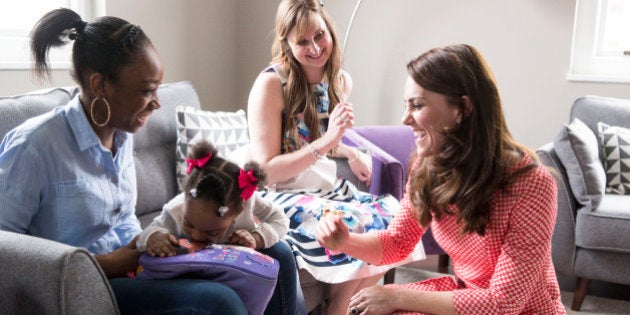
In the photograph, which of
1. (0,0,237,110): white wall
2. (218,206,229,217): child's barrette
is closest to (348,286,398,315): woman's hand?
(218,206,229,217): child's barrette

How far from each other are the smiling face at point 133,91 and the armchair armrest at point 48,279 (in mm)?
373

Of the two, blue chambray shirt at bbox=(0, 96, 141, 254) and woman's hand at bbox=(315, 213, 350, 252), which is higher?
blue chambray shirt at bbox=(0, 96, 141, 254)

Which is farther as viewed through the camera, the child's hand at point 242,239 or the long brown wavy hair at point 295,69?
the long brown wavy hair at point 295,69

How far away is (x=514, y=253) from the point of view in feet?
4.30

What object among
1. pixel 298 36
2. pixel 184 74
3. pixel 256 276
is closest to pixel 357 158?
pixel 298 36

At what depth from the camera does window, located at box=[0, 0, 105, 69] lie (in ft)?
8.66

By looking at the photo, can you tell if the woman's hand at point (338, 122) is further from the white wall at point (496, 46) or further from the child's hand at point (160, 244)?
the white wall at point (496, 46)

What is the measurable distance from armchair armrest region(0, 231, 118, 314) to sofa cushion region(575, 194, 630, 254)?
7.45 feet

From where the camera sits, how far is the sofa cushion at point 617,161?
3141 millimetres

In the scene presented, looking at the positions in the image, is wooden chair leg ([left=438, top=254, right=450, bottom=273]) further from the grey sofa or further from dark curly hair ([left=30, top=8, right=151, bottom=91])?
dark curly hair ([left=30, top=8, right=151, bottom=91])

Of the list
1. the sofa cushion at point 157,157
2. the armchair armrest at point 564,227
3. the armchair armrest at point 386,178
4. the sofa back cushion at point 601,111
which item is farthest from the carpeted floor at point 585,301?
the sofa cushion at point 157,157

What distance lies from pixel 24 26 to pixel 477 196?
7.51 ft

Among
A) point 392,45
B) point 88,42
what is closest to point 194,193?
point 88,42

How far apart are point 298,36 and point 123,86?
0.96 meters
